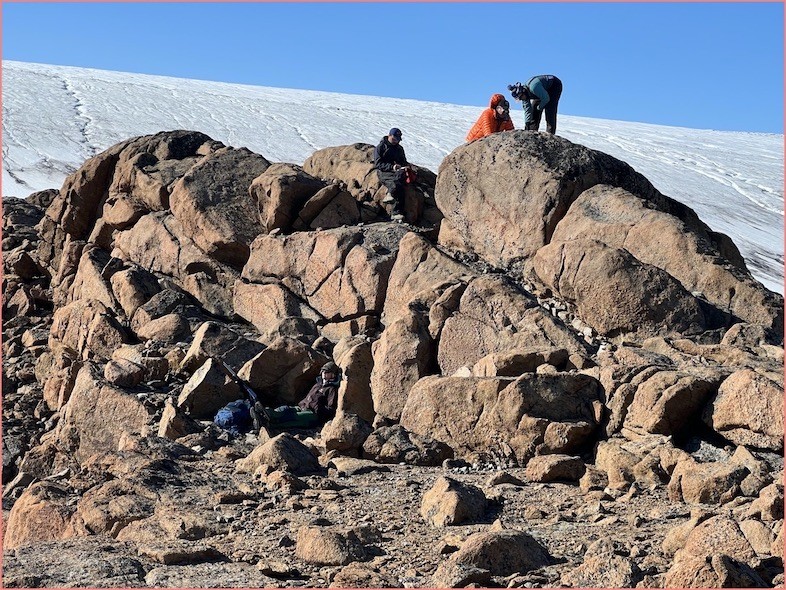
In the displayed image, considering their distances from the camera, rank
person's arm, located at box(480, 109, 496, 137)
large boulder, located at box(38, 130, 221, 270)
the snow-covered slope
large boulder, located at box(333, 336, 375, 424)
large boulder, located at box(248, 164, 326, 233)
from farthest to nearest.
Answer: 1. the snow-covered slope
2. large boulder, located at box(38, 130, 221, 270)
3. large boulder, located at box(248, 164, 326, 233)
4. person's arm, located at box(480, 109, 496, 137)
5. large boulder, located at box(333, 336, 375, 424)

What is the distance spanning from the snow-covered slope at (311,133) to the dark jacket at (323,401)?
92.7ft

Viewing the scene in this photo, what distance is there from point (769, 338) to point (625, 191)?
4.69 metres

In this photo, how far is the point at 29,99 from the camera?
67.8m

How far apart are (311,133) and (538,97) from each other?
156 feet

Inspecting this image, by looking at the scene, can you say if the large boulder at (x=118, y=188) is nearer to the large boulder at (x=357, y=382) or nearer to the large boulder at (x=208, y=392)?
the large boulder at (x=208, y=392)

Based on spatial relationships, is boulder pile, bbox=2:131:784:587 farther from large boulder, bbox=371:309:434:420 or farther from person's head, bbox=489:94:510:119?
person's head, bbox=489:94:510:119

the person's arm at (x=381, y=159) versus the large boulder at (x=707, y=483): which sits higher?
the person's arm at (x=381, y=159)

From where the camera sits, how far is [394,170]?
22.5 m

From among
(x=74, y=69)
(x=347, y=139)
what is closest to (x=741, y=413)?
(x=347, y=139)

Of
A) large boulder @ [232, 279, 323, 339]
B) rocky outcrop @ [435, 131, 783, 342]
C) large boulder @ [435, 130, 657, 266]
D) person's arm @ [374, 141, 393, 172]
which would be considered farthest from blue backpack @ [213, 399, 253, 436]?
person's arm @ [374, 141, 393, 172]

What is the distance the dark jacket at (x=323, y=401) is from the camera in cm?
1617

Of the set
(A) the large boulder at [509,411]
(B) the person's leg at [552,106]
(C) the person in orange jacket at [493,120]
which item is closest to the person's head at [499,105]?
(C) the person in orange jacket at [493,120]

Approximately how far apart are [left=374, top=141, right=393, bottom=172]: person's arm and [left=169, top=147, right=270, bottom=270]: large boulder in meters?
3.38

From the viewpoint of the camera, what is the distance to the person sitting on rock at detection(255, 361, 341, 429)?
16094 millimetres
